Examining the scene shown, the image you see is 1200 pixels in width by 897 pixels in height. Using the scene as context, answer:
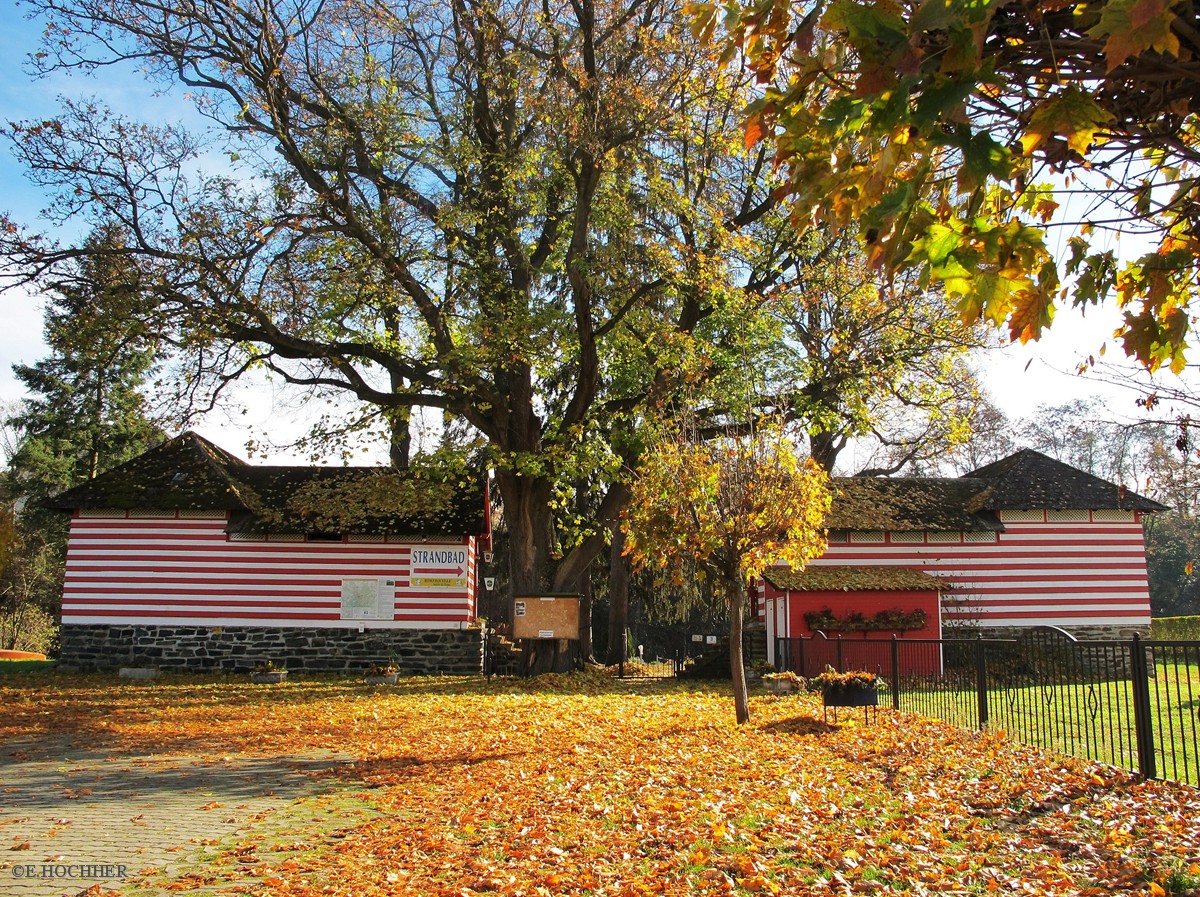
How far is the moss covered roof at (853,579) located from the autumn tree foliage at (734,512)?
9.75 meters

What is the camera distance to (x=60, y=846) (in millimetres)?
6789

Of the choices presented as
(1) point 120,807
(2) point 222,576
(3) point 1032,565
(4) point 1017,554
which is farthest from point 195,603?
(3) point 1032,565

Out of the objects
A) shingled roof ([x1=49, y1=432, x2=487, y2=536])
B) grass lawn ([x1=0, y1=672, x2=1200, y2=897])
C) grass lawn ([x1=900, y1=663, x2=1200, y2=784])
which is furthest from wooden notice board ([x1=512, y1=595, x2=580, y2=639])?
grass lawn ([x1=900, y1=663, x2=1200, y2=784])

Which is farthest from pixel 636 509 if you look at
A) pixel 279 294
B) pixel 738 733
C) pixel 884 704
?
pixel 279 294

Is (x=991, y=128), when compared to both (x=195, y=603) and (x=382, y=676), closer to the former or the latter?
(x=382, y=676)

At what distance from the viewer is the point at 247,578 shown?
80.0 feet

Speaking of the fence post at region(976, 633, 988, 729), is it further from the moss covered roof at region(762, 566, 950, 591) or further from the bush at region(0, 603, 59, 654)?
the bush at region(0, 603, 59, 654)

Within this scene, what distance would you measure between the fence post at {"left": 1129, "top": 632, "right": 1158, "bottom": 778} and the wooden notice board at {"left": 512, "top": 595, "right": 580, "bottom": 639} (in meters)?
14.2

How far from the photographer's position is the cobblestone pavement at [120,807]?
20.3ft

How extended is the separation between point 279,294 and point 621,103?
26.1ft

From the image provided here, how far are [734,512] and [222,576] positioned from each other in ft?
53.6

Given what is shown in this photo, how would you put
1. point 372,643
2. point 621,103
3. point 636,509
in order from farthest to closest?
point 372,643 < point 621,103 < point 636,509

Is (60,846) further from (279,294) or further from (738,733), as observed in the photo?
(279,294)

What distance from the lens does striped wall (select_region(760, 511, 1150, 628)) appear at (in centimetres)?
2552
